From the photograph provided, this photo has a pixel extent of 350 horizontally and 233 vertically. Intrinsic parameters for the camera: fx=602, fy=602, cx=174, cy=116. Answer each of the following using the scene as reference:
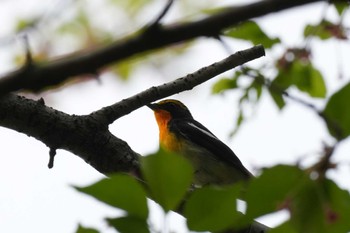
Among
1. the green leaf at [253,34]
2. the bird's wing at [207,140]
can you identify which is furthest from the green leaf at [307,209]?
the bird's wing at [207,140]

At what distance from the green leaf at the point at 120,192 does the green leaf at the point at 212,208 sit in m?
0.10

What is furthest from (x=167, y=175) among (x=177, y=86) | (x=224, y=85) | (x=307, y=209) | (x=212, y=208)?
(x=224, y=85)

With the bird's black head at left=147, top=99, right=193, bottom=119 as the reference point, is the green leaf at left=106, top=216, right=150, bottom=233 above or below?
below

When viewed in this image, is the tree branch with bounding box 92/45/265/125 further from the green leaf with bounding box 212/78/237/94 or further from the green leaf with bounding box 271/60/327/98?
the green leaf with bounding box 271/60/327/98

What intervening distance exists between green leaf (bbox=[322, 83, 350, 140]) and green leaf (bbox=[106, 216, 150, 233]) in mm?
445

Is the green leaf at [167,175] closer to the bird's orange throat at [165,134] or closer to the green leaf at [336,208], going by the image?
the green leaf at [336,208]

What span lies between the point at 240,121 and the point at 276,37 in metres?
0.49

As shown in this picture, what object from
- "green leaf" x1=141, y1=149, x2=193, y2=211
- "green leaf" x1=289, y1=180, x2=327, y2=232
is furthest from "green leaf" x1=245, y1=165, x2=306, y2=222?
"green leaf" x1=141, y1=149, x2=193, y2=211

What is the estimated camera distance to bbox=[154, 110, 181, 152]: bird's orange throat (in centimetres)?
587

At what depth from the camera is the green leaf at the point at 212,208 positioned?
1.21m

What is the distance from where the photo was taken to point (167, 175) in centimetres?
116

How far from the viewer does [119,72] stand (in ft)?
20.6

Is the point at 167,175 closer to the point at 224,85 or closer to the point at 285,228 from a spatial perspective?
the point at 285,228

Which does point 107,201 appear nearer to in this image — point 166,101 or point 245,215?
point 245,215
